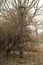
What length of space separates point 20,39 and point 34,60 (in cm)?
193

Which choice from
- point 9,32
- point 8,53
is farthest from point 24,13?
point 8,53

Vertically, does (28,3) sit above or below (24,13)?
above

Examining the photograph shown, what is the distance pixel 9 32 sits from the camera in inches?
519

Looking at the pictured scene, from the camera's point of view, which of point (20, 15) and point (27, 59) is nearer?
point (27, 59)

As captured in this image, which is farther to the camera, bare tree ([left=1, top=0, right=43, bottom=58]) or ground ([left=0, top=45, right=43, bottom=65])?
bare tree ([left=1, top=0, right=43, bottom=58])

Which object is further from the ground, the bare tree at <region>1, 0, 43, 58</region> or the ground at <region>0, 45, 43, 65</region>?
the bare tree at <region>1, 0, 43, 58</region>

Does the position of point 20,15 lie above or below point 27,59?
above

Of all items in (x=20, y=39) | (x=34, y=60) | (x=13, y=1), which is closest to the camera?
(x=34, y=60)

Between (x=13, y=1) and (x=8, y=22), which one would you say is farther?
(x=13, y=1)

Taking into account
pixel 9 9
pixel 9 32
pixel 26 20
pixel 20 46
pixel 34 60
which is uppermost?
pixel 9 9

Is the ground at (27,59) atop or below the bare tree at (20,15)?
below

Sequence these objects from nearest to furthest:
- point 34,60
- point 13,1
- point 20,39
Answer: point 34,60 → point 20,39 → point 13,1

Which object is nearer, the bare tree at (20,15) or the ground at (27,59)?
the ground at (27,59)

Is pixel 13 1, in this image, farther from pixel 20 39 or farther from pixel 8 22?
pixel 20 39
